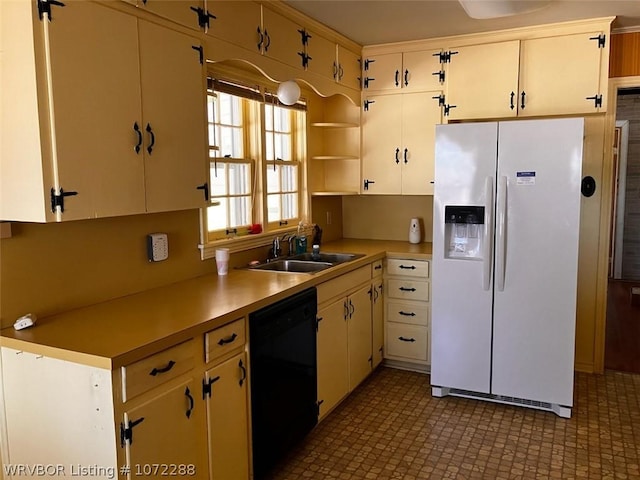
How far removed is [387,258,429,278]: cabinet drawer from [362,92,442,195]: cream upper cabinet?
59cm

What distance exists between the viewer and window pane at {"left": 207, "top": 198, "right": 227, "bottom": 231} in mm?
3085

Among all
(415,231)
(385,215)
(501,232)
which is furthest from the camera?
(385,215)

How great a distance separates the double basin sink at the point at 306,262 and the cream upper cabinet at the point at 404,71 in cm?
137

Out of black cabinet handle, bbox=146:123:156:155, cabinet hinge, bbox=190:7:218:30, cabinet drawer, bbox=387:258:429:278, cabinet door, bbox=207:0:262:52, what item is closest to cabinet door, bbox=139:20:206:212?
black cabinet handle, bbox=146:123:156:155

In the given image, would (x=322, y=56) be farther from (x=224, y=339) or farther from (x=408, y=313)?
(x=224, y=339)

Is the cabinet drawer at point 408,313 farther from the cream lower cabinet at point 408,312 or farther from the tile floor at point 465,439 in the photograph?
the tile floor at point 465,439

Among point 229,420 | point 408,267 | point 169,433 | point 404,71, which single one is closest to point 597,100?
point 404,71

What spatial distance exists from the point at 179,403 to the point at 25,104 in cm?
115

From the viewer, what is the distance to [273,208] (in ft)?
12.3

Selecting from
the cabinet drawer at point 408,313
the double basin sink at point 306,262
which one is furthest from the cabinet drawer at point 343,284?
the cabinet drawer at point 408,313

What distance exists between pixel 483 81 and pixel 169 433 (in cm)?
315

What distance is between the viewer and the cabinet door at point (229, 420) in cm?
213

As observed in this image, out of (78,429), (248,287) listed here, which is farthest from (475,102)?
(78,429)

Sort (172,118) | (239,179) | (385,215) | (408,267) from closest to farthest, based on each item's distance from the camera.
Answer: (172,118), (239,179), (408,267), (385,215)
